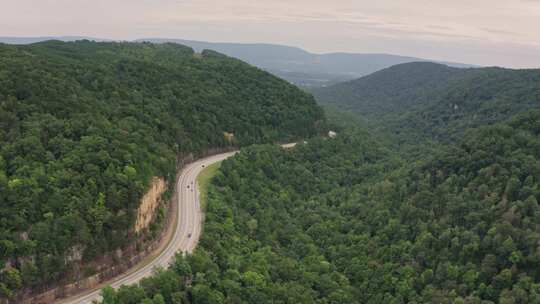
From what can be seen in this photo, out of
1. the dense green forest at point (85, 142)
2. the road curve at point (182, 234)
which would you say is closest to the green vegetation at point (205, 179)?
the road curve at point (182, 234)

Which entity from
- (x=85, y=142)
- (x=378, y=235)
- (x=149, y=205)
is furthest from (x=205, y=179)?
(x=378, y=235)

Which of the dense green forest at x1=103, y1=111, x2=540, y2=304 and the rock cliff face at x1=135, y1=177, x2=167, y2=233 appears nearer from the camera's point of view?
the dense green forest at x1=103, y1=111, x2=540, y2=304

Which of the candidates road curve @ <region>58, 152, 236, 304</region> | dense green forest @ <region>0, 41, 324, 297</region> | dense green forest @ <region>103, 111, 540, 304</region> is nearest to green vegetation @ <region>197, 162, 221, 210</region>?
road curve @ <region>58, 152, 236, 304</region>

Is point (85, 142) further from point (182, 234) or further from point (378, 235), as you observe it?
point (378, 235)

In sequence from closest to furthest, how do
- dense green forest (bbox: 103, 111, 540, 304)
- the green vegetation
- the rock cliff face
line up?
1. dense green forest (bbox: 103, 111, 540, 304)
2. the rock cliff face
3. the green vegetation

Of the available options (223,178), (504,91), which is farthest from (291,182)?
(504,91)

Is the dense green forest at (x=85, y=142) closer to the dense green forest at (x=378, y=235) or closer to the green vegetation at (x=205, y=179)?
the green vegetation at (x=205, y=179)

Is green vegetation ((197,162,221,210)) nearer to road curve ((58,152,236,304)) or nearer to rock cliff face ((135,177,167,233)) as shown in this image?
road curve ((58,152,236,304))
